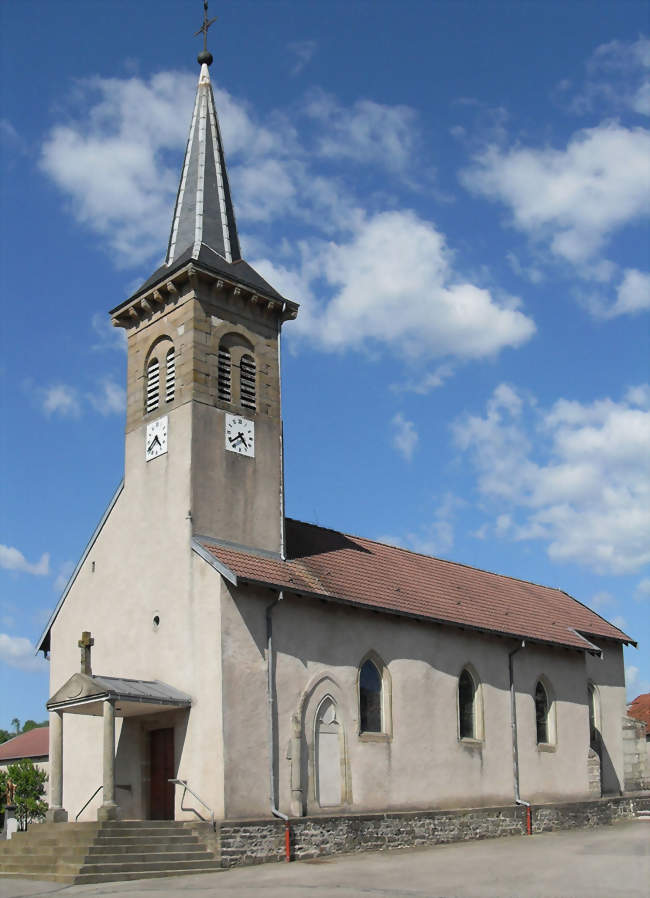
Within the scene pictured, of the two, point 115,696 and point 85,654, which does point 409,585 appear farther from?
point 115,696

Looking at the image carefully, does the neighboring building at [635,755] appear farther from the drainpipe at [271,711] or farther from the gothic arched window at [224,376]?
the gothic arched window at [224,376]

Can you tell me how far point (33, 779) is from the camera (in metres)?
37.1

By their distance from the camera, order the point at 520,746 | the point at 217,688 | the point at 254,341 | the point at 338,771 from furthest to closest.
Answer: the point at 520,746, the point at 254,341, the point at 338,771, the point at 217,688

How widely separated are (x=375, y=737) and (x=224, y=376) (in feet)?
31.9

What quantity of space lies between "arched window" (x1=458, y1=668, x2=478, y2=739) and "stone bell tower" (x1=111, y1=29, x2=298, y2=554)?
6.66 meters

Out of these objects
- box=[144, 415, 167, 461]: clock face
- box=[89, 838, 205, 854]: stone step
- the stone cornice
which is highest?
the stone cornice

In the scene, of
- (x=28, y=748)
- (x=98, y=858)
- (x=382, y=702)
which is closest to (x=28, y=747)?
(x=28, y=748)

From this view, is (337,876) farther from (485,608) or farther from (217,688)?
(485,608)

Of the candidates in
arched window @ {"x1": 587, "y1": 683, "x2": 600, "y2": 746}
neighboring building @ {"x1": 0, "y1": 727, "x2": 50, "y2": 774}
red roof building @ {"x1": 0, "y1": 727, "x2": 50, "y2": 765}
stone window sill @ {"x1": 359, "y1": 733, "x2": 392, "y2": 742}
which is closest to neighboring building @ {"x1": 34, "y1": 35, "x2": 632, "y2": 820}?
stone window sill @ {"x1": 359, "y1": 733, "x2": 392, "y2": 742}

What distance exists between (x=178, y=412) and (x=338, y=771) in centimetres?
934

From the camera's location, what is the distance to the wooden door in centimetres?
2217

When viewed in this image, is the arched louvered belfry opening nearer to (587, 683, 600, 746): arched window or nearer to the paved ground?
the paved ground

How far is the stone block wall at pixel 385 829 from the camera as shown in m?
19.7

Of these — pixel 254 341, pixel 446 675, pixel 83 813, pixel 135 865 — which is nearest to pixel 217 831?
pixel 135 865
